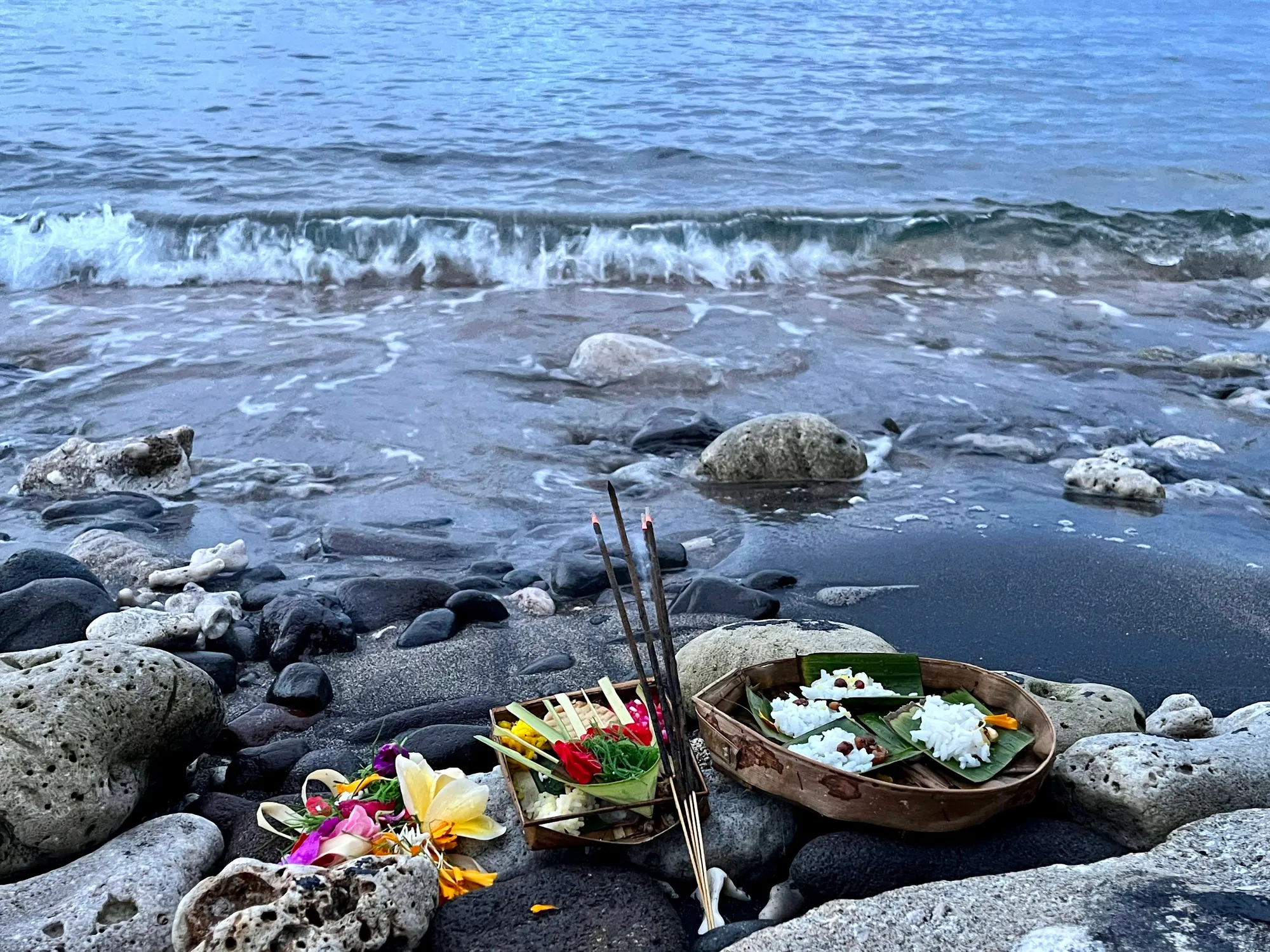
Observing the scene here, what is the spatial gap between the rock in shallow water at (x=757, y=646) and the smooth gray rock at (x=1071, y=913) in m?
1.32

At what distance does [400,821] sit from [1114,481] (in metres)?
5.22

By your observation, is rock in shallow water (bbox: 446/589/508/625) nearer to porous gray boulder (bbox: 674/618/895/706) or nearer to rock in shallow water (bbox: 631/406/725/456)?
porous gray boulder (bbox: 674/618/895/706)

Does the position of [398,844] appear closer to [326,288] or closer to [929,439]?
[929,439]

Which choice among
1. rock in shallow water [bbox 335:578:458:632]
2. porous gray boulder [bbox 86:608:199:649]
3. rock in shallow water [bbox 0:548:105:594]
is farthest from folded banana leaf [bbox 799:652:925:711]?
rock in shallow water [bbox 0:548:105:594]

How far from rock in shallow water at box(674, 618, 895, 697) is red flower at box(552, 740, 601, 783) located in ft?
2.86

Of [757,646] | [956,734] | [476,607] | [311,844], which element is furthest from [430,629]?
[956,734]

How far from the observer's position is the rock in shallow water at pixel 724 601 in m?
5.47

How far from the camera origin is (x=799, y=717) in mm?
3488

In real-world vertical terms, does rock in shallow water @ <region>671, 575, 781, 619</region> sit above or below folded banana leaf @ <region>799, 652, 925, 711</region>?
below

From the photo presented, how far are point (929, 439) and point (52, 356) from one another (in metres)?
7.86

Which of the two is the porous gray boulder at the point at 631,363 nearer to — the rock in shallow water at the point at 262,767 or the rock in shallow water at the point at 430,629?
the rock in shallow water at the point at 430,629

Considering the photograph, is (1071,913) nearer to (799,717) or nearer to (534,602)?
(799,717)

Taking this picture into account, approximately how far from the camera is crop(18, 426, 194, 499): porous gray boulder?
7.32m

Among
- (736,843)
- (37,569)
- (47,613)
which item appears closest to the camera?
(736,843)
